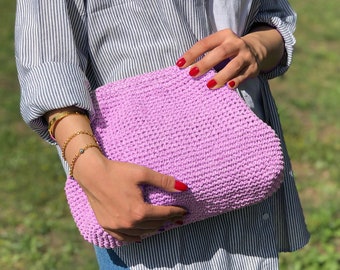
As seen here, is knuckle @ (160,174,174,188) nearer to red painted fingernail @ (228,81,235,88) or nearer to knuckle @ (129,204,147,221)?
knuckle @ (129,204,147,221)

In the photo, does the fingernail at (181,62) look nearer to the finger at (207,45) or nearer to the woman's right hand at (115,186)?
the finger at (207,45)

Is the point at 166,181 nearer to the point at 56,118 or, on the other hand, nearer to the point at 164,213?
the point at 164,213

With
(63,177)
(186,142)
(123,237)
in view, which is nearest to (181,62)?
(186,142)

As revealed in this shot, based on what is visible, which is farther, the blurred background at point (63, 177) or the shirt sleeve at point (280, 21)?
the blurred background at point (63, 177)

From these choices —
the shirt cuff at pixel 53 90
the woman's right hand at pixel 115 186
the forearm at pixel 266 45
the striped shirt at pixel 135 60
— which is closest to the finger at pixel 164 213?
the woman's right hand at pixel 115 186

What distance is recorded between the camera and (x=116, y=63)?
4.79 ft

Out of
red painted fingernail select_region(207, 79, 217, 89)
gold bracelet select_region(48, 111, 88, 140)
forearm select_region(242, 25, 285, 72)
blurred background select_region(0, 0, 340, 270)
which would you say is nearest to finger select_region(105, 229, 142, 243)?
gold bracelet select_region(48, 111, 88, 140)

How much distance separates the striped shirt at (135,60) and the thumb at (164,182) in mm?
172

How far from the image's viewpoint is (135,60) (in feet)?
4.74

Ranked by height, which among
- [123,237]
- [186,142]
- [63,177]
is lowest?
[63,177]

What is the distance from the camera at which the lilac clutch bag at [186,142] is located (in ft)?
4.45

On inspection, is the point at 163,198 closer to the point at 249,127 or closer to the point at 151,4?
the point at 249,127

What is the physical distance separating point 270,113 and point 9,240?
244 centimetres

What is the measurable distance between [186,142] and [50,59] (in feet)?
1.07
